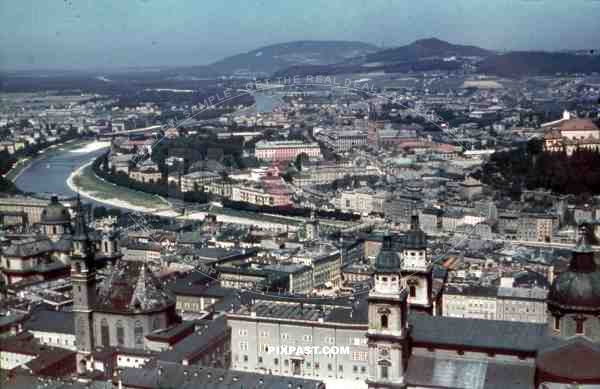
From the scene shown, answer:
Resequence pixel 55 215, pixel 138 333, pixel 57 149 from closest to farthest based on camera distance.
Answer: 1. pixel 138 333
2. pixel 55 215
3. pixel 57 149

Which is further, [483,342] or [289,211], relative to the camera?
[289,211]

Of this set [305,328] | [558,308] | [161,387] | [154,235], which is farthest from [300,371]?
[154,235]

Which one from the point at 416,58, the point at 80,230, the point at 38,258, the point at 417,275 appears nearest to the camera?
the point at 417,275

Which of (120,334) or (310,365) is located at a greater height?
(120,334)

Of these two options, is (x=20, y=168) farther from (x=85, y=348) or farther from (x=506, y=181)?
(x=85, y=348)

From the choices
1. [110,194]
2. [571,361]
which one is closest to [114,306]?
[571,361]

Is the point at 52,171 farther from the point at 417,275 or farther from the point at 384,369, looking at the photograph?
the point at 384,369

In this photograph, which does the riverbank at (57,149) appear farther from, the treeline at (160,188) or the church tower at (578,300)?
the church tower at (578,300)
